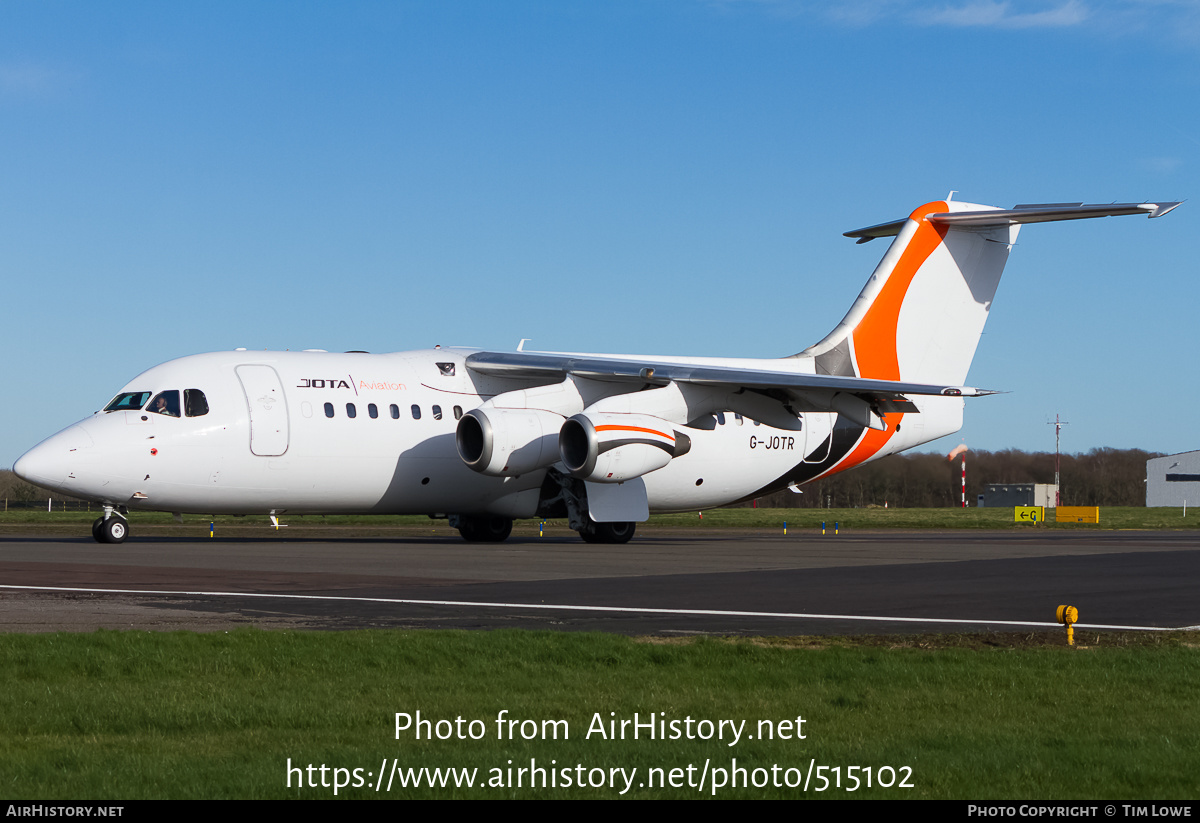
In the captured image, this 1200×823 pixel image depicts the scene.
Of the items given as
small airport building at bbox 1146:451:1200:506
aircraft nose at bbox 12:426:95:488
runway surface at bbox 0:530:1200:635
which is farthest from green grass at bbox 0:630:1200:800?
small airport building at bbox 1146:451:1200:506

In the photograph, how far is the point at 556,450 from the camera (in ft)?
85.6

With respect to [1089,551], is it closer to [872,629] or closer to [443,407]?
Answer: [443,407]

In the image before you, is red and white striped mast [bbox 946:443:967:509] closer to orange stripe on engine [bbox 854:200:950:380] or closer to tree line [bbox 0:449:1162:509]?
tree line [bbox 0:449:1162:509]

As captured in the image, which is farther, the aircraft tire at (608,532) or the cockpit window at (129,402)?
the aircraft tire at (608,532)

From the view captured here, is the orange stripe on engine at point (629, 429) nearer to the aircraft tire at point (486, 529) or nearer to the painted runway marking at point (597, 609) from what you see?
the aircraft tire at point (486, 529)

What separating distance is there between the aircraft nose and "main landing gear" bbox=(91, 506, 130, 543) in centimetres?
159

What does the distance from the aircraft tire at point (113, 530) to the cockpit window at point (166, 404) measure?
2261 millimetres

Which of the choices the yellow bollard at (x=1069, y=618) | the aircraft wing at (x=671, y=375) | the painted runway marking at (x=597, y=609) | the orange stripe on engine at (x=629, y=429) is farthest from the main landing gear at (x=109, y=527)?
the yellow bollard at (x=1069, y=618)

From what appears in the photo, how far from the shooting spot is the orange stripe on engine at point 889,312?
30.6 metres

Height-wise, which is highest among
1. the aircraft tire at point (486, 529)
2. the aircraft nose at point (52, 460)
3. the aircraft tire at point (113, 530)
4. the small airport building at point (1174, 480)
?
the aircraft nose at point (52, 460)

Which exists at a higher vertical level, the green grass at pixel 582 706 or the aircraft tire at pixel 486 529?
the green grass at pixel 582 706

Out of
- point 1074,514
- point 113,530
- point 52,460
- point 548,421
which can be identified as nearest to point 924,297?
point 548,421

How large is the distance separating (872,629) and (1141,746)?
4.99 metres
